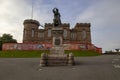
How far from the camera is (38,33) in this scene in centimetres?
8744

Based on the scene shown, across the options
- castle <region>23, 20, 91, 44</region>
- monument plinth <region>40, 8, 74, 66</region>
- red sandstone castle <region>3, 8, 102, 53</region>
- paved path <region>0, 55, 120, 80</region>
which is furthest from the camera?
castle <region>23, 20, 91, 44</region>

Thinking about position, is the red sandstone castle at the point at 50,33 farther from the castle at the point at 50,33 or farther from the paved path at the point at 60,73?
the paved path at the point at 60,73

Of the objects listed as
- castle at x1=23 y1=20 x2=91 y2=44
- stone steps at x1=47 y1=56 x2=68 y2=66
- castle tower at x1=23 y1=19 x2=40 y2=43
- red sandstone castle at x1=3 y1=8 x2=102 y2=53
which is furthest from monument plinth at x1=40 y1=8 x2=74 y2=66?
castle tower at x1=23 y1=19 x2=40 y2=43

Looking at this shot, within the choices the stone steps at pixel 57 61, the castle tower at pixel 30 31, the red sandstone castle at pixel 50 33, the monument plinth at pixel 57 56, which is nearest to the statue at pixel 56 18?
the monument plinth at pixel 57 56

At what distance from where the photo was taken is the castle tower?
86.2 metres

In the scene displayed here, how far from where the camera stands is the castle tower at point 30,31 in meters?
86.2

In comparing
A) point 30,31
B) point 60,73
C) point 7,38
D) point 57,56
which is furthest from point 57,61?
point 7,38

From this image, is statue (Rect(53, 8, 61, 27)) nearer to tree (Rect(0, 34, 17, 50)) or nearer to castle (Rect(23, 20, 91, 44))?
castle (Rect(23, 20, 91, 44))

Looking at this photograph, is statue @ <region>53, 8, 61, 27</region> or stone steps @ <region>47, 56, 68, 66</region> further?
statue @ <region>53, 8, 61, 27</region>

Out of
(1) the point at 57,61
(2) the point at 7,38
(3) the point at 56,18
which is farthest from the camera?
(2) the point at 7,38

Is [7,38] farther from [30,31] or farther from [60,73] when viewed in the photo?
[60,73]

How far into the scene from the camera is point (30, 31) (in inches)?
3435

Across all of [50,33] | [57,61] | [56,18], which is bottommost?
[57,61]

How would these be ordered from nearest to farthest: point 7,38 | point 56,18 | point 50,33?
1. point 56,18
2. point 50,33
3. point 7,38
